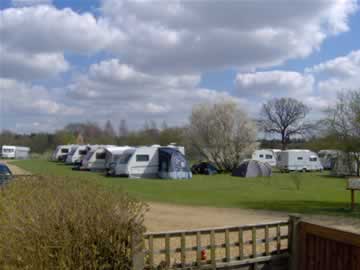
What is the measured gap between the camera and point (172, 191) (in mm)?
19859

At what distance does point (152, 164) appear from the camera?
28.9 m

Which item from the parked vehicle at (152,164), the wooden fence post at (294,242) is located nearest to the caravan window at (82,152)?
the parked vehicle at (152,164)

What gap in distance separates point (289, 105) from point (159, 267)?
210 ft

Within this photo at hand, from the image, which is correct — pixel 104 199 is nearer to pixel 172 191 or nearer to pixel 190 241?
Answer: pixel 190 241

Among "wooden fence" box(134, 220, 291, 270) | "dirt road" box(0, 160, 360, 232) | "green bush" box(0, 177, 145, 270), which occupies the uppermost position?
"green bush" box(0, 177, 145, 270)

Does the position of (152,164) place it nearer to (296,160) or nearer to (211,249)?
(296,160)

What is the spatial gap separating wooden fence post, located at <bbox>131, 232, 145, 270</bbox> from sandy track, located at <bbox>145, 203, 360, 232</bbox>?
200 inches

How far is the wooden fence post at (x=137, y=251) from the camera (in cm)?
477

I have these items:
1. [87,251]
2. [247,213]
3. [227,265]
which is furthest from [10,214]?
[247,213]

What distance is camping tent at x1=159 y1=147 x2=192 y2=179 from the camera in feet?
91.7

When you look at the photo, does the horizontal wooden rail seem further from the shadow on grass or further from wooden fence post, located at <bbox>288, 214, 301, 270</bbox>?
the shadow on grass

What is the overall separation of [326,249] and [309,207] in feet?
31.0

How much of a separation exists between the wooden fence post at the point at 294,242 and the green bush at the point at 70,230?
2.31 m

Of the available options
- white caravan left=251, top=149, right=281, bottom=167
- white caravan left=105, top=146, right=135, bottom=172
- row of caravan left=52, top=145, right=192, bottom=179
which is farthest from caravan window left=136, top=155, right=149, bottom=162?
white caravan left=251, top=149, right=281, bottom=167
